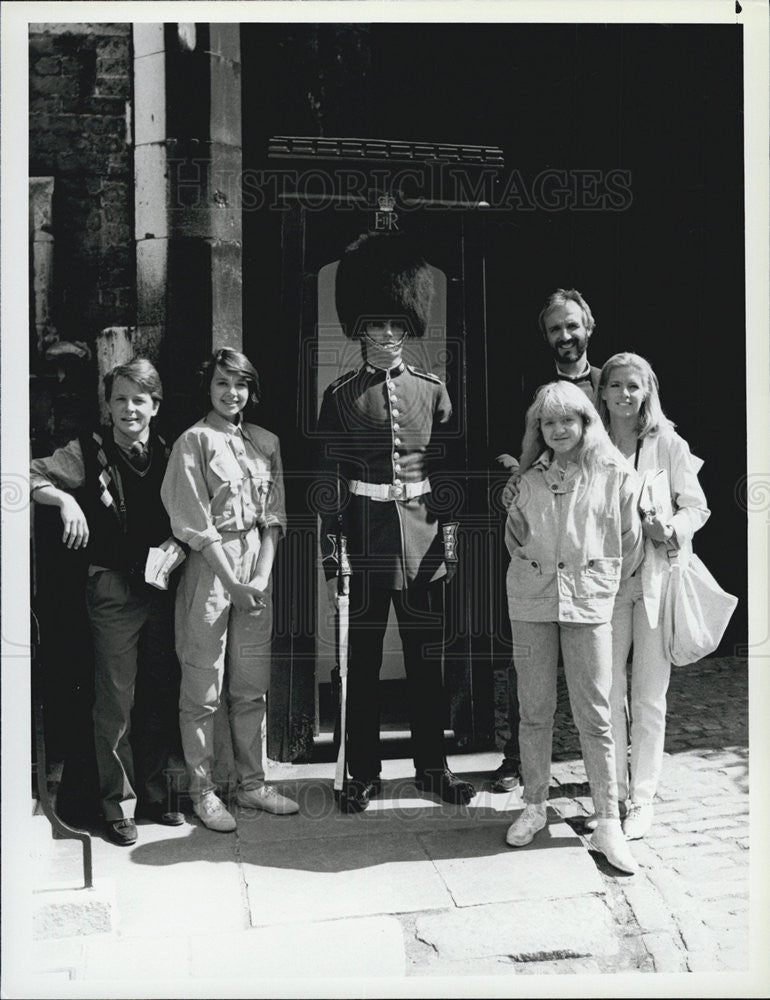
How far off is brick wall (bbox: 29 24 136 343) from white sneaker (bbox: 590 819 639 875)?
305 centimetres

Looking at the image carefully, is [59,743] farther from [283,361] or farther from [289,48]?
[289,48]

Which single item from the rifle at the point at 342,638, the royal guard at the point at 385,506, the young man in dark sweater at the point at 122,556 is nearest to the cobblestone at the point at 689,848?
the royal guard at the point at 385,506

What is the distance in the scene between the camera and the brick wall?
519 cm

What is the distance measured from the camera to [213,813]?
509 centimetres

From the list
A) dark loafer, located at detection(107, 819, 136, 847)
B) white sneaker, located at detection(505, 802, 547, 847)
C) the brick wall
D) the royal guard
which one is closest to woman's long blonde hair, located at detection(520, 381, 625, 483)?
the royal guard

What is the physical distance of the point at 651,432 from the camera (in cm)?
521

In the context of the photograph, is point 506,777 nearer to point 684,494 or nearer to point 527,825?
point 527,825

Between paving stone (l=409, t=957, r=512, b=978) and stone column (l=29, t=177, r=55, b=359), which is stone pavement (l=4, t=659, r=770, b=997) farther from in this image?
stone column (l=29, t=177, r=55, b=359)

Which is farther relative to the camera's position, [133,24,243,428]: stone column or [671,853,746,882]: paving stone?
[133,24,243,428]: stone column

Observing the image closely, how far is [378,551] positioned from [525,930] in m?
1.73

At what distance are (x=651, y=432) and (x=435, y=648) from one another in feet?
4.53

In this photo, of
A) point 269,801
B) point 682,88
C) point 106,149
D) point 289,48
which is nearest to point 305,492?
point 269,801

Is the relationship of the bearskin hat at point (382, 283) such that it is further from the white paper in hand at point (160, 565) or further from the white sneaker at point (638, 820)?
the white sneaker at point (638, 820)

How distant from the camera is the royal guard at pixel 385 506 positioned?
533 cm
